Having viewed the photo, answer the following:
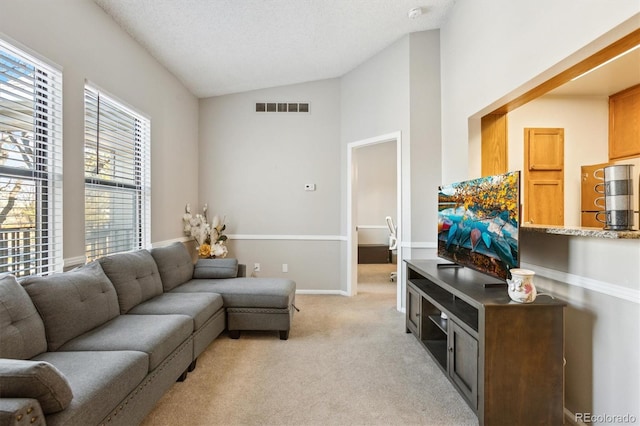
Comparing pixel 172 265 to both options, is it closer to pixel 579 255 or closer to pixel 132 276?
pixel 132 276

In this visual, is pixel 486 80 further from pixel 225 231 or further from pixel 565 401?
pixel 225 231

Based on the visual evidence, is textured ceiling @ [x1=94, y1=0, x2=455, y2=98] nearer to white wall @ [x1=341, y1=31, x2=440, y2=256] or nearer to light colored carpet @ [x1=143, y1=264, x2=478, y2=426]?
white wall @ [x1=341, y1=31, x2=440, y2=256]

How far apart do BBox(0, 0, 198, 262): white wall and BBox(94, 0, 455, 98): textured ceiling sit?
0.21 meters

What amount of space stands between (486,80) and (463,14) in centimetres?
87

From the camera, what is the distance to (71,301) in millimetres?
1885

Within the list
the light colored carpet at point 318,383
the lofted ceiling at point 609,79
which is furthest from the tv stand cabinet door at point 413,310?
the lofted ceiling at point 609,79

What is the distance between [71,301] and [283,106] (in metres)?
3.68

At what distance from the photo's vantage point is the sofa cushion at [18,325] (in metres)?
Answer: 1.50

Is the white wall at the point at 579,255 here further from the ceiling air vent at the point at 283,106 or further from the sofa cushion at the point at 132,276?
the sofa cushion at the point at 132,276

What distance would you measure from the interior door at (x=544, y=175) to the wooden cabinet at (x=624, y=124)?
581 millimetres

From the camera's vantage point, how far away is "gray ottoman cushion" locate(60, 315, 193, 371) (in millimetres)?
1792

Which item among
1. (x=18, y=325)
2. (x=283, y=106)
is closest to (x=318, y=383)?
(x=18, y=325)

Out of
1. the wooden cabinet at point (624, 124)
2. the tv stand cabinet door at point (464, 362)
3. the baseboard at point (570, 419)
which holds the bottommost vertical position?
the baseboard at point (570, 419)

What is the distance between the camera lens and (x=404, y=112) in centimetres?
383
